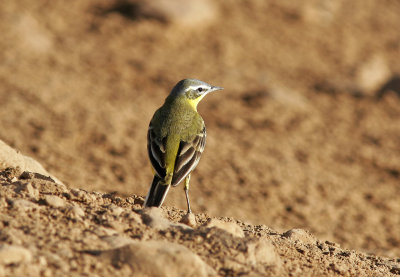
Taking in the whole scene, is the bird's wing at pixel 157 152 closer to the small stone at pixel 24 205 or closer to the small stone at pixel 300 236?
the small stone at pixel 300 236

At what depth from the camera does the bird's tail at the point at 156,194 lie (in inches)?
242

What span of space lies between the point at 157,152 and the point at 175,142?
26 cm

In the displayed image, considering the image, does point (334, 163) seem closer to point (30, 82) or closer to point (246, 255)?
point (30, 82)

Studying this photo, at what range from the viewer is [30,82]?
46.8ft

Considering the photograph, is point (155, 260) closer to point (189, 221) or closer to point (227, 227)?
point (227, 227)

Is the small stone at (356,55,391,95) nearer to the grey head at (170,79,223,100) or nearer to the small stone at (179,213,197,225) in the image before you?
the grey head at (170,79,223,100)

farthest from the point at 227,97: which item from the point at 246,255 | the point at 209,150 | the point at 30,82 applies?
the point at 246,255

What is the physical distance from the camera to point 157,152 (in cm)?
678

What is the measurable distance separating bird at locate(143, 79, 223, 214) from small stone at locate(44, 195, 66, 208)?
0.99m

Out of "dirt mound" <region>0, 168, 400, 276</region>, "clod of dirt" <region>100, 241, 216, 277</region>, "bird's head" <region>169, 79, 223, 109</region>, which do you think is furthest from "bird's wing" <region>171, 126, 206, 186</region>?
"clod of dirt" <region>100, 241, 216, 277</region>

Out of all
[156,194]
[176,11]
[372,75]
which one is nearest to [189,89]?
[156,194]

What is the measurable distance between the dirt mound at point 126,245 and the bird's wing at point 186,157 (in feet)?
1.51

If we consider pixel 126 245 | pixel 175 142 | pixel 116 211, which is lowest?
pixel 126 245

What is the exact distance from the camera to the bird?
646cm
